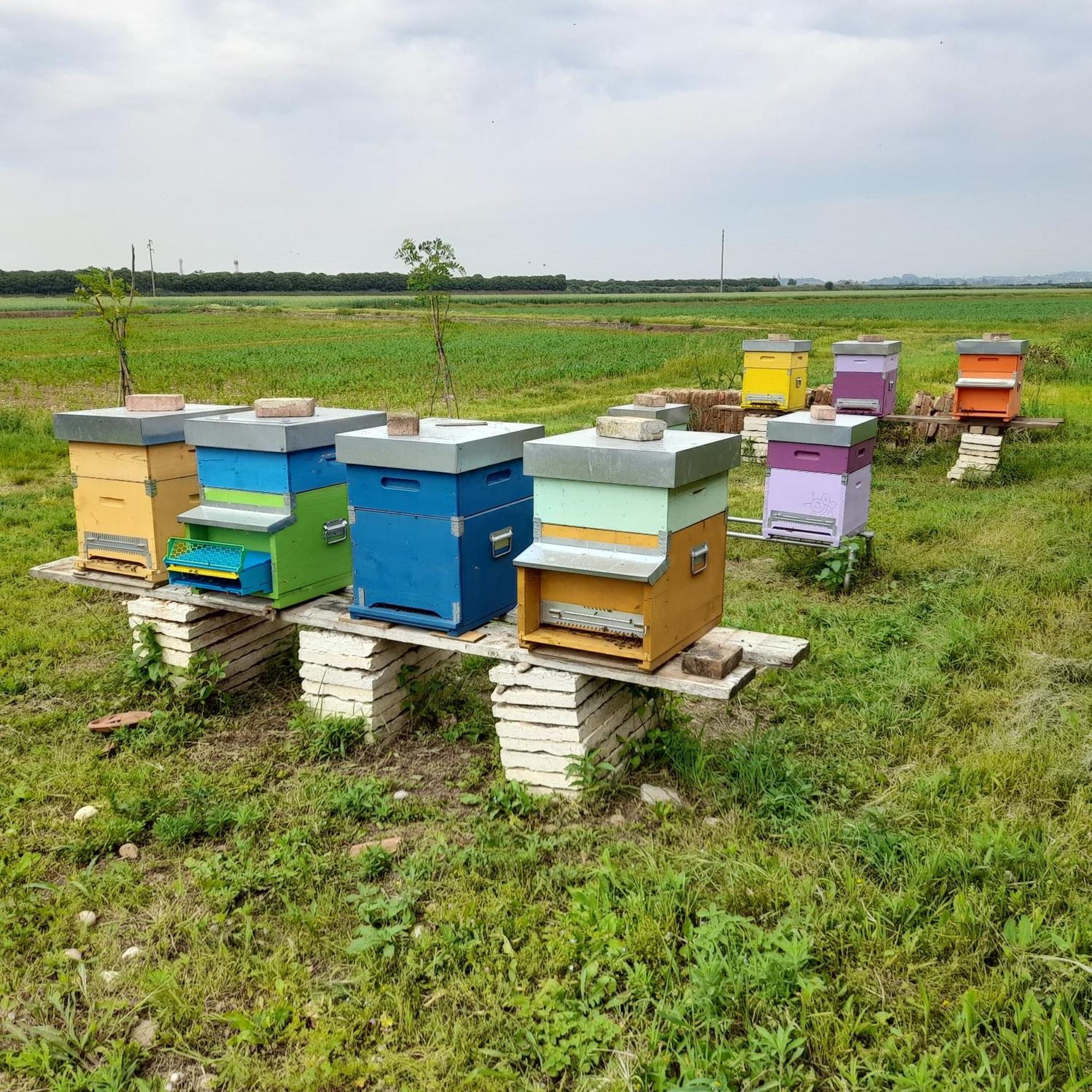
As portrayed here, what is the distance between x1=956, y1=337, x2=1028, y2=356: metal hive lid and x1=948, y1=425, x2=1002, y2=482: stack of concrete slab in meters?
0.97

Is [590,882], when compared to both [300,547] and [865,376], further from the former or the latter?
[865,376]

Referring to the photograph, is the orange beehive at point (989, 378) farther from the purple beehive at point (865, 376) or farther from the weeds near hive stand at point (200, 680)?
the weeds near hive stand at point (200, 680)

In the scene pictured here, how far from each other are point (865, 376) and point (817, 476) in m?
5.53

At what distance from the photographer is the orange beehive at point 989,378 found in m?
10.9

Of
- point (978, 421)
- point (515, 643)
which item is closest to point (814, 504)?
point (515, 643)

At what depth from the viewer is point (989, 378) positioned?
1124cm

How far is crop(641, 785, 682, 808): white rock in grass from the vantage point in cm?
419

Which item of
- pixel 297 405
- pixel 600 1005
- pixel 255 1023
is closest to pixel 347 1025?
pixel 255 1023

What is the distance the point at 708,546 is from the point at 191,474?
3.15 meters

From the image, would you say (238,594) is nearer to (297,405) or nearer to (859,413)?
(297,405)

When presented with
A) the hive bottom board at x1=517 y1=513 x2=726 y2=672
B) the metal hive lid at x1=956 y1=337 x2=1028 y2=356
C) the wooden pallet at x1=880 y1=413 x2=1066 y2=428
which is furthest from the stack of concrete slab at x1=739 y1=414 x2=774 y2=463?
the hive bottom board at x1=517 y1=513 x2=726 y2=672

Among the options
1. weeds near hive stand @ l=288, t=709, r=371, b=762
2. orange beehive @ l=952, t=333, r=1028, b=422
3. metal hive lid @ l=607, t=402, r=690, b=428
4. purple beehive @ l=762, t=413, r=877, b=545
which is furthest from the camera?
orange beehive @ l=952, t=333, r=1028, b=422

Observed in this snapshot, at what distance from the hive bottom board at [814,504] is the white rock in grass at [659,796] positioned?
10.6 ft

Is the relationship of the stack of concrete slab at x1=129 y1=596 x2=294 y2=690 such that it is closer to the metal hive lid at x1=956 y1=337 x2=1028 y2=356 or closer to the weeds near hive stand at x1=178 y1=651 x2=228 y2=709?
the weeds near hive stand at x1=178 y1=651 x2=228 y2=709
